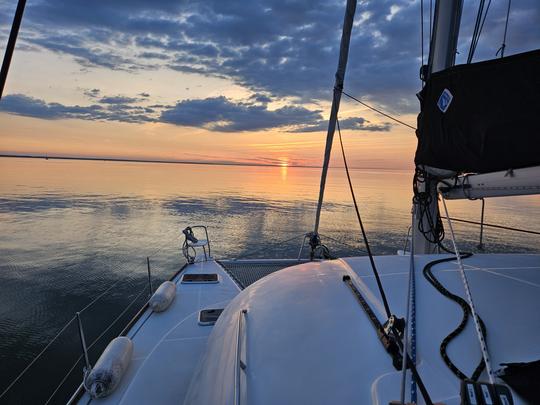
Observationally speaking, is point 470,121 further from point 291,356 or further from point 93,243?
point 93,243

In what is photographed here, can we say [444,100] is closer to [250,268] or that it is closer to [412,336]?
[412,336]

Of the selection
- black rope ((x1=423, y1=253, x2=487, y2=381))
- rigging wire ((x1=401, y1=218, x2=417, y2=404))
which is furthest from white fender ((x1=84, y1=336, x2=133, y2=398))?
black rope ((x1=423, y1=253, x2=487, y2=381))

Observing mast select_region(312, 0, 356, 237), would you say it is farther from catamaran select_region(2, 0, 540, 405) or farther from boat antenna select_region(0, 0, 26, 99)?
boat antenna select_region(0, 0, 26, 99)

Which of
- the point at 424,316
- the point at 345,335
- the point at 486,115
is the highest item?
the point at 486,115

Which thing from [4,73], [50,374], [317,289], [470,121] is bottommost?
[50,374]

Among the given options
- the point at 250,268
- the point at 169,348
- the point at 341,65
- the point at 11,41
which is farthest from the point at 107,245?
the point at 11,41

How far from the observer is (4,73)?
128 cm

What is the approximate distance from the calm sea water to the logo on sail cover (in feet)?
22.9

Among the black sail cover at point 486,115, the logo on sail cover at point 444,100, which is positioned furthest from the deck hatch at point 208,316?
the logo on sail cover at point 444,100

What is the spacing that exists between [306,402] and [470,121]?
7.77 ft

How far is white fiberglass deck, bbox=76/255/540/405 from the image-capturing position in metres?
1.93

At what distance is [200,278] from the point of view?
792 cm

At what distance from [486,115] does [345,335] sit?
1.94m

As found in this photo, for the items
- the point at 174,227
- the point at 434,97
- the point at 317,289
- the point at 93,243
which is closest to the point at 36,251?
the point at 93,243
